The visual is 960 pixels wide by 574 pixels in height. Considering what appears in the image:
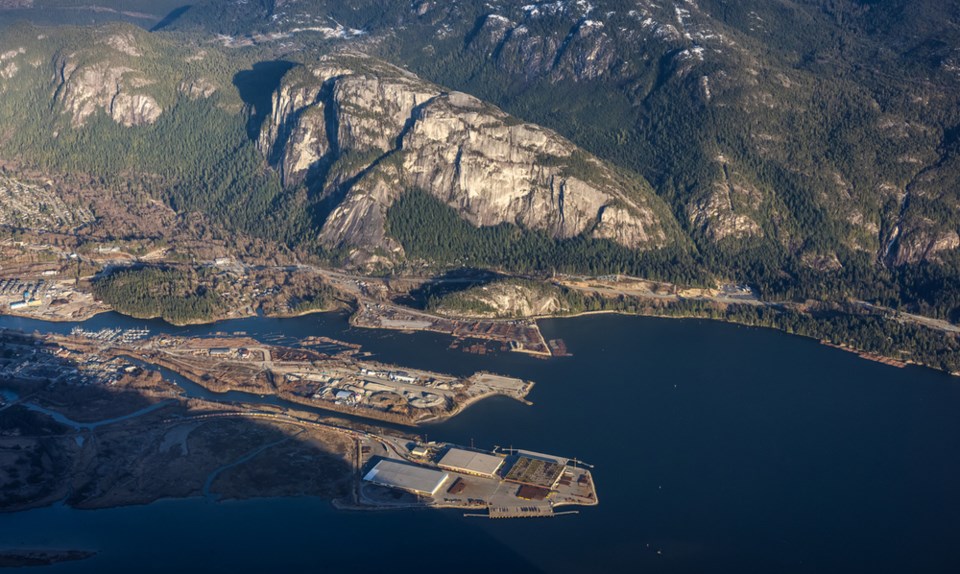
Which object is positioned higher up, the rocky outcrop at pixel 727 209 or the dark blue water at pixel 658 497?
the rocky outcrop at pixel 727 209

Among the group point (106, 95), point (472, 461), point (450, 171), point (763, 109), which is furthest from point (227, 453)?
point (106, 95)

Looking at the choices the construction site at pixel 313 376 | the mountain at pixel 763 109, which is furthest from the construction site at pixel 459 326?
the mountain at pixel 763 109

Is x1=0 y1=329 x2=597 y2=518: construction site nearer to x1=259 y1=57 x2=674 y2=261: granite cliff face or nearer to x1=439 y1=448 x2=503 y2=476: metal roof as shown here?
x1=439 y1=448 x2=503 y2=476: metal roof

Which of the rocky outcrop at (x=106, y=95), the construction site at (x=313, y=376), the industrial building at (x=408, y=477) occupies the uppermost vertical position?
the rocky outcrop at (x=106, y=95)

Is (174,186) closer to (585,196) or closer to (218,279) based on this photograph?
(218,279)

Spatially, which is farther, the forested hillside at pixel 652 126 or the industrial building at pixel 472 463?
the forested hillside at pixel 652 126

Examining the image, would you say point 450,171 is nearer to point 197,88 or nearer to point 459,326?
point 459,326

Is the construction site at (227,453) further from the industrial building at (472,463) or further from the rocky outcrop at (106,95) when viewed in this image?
the rocky outcrop at (106,95)
